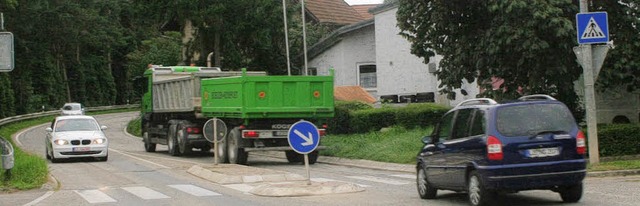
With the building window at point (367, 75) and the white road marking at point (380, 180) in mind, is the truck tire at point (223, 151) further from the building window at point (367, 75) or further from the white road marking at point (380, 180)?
the building window at point (367, 75)

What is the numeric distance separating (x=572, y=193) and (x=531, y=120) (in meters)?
1.43

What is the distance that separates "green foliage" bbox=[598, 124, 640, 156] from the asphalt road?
9.19 feet

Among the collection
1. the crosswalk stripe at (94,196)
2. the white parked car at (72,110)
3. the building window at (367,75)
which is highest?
the building window at (367,75)

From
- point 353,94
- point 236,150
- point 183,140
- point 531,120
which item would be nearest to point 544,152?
point 531,120

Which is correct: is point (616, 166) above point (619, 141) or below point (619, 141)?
below

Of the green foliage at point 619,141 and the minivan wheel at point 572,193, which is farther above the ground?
the green foliage at point 619,141

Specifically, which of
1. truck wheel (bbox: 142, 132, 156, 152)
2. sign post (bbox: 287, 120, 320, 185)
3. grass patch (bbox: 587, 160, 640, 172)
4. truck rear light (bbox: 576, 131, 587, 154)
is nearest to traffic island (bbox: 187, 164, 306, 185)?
sign post (bbox: 287, 120, 320, 185)

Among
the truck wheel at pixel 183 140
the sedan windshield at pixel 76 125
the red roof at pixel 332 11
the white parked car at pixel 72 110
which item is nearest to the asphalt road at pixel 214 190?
the sedan windshield at pixel 76 125

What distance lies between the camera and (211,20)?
43531mm

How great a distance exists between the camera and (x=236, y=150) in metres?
23.4

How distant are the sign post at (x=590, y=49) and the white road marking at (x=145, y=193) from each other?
9.06 m

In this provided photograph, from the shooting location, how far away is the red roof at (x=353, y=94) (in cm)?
3684

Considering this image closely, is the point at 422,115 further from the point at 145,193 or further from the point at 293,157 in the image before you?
the point at 145,193

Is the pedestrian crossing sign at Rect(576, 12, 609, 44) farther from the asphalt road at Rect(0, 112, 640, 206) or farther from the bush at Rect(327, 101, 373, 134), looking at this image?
the bush at Rect(327, 101, 373, 134)
